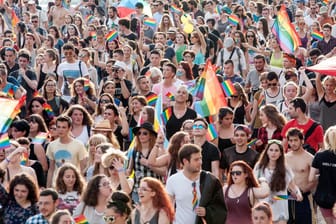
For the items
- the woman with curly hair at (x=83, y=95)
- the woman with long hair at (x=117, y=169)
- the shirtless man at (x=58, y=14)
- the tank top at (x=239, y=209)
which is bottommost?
the tank top at (x=239, y=209)

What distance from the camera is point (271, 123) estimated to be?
1599cm

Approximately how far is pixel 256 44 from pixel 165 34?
1785mm

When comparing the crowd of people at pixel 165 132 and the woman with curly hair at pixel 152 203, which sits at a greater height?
the crowd of people at pixel 165 132

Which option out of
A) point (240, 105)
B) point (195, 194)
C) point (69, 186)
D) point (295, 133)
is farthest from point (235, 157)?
point (240, 105)

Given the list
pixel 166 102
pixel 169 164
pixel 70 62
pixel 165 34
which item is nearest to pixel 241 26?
pixel 165 34

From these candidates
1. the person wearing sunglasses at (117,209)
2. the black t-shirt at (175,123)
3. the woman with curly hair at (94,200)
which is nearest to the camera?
the person wearing sunglasses at (117,209)

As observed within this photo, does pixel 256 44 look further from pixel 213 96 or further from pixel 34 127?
pixel 34 127

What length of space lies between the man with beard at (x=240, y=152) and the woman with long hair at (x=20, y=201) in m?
2.65

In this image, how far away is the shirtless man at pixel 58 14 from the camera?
92.7 feet

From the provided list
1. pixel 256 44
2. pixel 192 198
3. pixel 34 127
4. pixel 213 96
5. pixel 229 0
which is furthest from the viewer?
pixel 229 0

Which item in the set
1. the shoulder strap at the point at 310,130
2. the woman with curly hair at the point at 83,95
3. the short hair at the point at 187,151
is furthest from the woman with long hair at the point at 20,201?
the woman with curly hair at the point at 83,95

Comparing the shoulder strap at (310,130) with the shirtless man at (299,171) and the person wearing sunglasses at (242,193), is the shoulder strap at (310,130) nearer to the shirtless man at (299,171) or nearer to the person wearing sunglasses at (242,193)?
the shirtless man at (299,171)

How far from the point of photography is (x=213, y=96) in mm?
17344

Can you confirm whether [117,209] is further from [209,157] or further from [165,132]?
Answer: [165,132]
